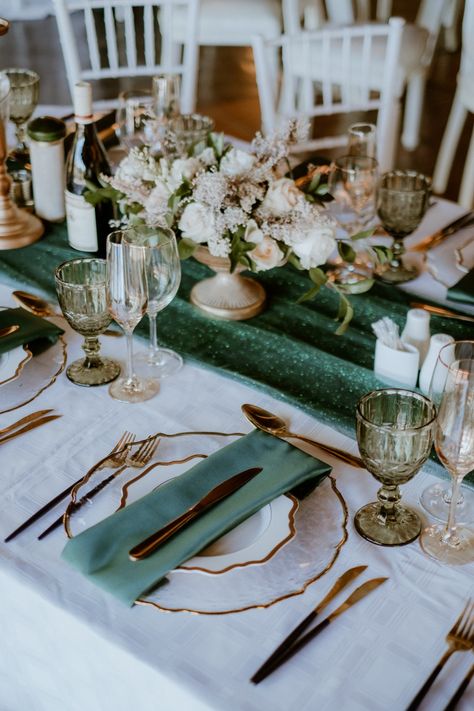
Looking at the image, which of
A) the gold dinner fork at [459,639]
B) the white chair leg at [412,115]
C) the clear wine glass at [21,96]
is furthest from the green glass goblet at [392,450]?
the white chair leg at [412,115]

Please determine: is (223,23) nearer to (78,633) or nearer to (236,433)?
(236,433)

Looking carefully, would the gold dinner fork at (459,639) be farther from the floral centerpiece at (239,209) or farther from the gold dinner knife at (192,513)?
the floral centerpiece at (239,209)

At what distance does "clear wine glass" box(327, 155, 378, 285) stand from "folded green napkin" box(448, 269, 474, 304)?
0.17m

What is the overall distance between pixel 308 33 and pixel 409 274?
102cm

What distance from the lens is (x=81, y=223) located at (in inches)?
64.7

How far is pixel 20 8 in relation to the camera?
5.65 meters

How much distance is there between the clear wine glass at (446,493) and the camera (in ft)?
3.63

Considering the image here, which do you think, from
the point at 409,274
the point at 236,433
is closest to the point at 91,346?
the point at 236,433

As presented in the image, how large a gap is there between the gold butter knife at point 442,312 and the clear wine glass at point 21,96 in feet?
3.20

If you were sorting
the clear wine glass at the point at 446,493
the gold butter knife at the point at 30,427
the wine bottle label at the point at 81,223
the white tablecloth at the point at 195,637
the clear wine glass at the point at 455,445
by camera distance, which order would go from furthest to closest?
the wine bottle label at the point at 81,223 < the gold butter knife at the point at 30,427 < the clear wine glass at the point at 446,493 < the clear wine glass at the point at 455,445 < the white tablecloth at the point at 195,637

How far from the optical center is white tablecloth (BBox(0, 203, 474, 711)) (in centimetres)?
88

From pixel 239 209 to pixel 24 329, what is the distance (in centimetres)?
38

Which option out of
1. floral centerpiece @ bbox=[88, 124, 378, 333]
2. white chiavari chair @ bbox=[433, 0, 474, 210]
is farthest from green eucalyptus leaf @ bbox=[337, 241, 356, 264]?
white chiavari chair @ bbox=[433, 0, 474, 210]

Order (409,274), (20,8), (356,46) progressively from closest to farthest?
(409,274) → (356,46) → (20,8)
